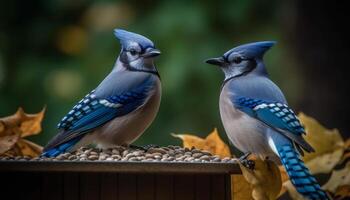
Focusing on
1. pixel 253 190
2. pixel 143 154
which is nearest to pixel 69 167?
pixel 143 154

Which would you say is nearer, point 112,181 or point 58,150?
point 112,181

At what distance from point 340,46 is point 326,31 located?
0.10m

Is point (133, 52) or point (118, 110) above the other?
point (133, 52)

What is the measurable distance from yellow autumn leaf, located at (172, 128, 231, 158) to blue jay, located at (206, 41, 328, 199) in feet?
0.43

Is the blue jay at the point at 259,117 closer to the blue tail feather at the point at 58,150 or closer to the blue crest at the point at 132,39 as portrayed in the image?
the blue crest at the point at 132,39

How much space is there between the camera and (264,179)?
94.1 inches

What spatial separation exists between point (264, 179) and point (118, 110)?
1.56ft

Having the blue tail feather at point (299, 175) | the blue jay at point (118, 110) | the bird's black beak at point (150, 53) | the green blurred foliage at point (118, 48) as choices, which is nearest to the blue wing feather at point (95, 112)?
the blue jay at point (118, 110)

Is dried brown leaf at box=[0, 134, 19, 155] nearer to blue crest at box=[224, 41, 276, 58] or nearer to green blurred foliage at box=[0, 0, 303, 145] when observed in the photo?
blue crest at box=[224, 41, 276, 58]

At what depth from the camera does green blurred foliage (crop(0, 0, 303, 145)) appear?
530cm

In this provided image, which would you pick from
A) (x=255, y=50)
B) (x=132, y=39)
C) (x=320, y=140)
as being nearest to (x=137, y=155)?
(x=132, y=39)

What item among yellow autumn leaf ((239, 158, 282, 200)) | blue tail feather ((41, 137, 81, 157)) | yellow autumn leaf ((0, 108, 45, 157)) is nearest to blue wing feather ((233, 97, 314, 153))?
yellow autumn leaf ((239, 158, 282, 200))

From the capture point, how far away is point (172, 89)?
525cm

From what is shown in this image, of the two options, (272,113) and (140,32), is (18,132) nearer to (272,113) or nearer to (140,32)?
(272,113)
